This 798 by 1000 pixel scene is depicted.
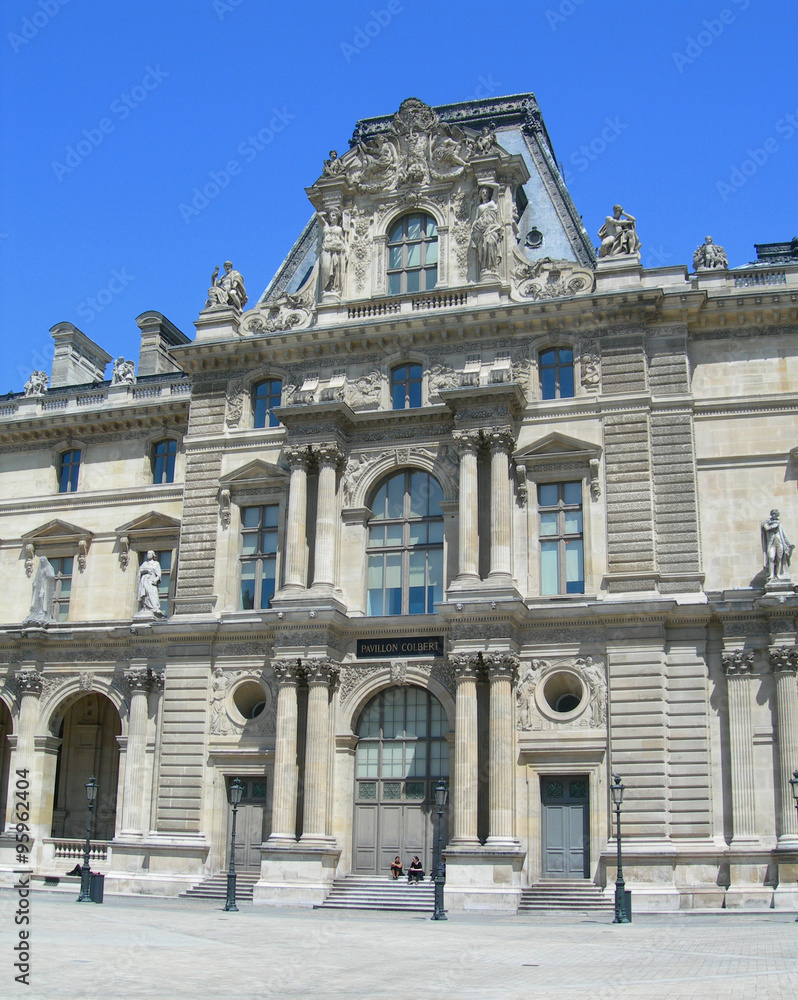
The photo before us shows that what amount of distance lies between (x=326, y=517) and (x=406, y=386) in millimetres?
5232

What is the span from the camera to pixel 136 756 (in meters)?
38.2

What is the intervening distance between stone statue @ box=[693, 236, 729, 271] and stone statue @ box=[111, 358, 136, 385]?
2114 centimetres

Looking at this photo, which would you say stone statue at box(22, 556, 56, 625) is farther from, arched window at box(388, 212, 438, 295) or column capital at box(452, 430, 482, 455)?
column capital at box(452, 430, 482, 455)

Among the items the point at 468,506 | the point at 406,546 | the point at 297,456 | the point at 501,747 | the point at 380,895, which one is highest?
the point at 297,456

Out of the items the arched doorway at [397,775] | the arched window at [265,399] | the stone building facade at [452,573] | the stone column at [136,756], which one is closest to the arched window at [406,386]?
the stone building facade at [452,573]

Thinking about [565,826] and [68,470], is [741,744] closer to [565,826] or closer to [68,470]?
[565,826]

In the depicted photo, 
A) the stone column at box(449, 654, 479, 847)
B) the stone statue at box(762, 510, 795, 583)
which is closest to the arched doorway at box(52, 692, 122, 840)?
the stone column at box(449, 654, 479, 847)

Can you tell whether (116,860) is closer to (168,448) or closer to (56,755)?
(56,755)

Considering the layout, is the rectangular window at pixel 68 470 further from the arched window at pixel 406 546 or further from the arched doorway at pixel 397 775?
the arched doorway at pixel 397 775

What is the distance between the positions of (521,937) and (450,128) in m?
26.7

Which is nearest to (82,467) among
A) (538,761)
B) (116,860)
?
(116,860)

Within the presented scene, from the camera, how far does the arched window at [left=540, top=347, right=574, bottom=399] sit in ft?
121

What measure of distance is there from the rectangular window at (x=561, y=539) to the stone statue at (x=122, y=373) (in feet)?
57.7

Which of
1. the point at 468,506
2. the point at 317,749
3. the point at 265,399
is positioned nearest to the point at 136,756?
the point at 317,749
